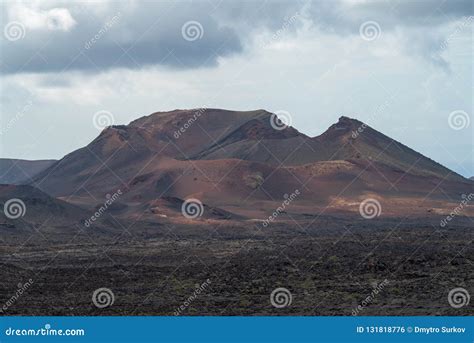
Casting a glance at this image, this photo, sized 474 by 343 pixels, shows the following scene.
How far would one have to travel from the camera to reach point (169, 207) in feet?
285

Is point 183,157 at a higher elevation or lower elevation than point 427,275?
higher

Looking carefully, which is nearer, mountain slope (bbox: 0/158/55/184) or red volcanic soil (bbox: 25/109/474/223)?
red volcanic soil (bbox: 25/109/474/223)

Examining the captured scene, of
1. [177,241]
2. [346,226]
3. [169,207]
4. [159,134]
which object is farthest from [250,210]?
Result: [159,134]

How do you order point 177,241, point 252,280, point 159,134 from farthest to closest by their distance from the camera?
point 159,134 < point 177,241 < point 252,280

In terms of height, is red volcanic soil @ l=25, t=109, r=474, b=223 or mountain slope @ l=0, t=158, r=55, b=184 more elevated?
mountain slope @ l=0, t=158, r=55, b=184

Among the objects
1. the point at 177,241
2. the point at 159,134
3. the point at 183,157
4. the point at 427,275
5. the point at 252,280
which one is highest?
the point at 159,134

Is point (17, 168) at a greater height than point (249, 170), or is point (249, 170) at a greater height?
point (17, 168)

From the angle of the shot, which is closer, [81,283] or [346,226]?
[81,283]

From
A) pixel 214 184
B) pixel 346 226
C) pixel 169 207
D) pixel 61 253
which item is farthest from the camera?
pixel 214 184

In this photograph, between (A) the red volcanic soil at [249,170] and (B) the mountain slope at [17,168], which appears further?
(B) the mountain slope at [17,168]

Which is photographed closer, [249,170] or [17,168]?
[249,170]

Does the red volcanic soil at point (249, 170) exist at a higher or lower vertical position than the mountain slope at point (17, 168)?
lower

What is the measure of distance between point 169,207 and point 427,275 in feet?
184

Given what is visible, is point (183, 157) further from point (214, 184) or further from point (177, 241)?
point (177, 241)
